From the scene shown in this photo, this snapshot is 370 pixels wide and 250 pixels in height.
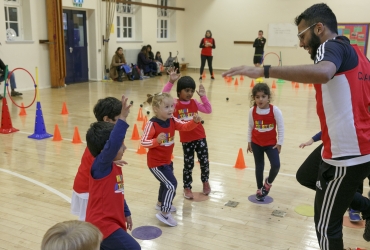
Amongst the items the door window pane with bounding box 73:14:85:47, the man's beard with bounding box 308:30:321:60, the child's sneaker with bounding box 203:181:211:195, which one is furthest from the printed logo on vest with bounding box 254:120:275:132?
the door window pane with bounding box 73:14:85:47

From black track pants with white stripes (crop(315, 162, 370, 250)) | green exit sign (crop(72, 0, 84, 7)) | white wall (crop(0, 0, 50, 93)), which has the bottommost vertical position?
black track pants with white stripes (crop(315, 162, 370, 250))

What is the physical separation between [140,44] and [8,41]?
6.60 metres

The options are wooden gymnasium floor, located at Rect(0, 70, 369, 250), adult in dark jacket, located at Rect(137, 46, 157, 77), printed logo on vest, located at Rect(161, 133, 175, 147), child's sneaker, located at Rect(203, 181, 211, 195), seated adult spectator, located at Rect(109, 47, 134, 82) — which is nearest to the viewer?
wooden gymnasium floor, located at Rect(0, 70, 369, 250)

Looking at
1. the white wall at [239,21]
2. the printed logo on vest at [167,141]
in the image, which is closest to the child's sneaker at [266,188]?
the printed logo on vest at [167,141]

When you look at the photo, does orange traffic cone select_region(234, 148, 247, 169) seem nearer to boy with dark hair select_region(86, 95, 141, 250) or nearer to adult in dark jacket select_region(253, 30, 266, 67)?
boy with dark hair select_region(86, 95, 141, 250)

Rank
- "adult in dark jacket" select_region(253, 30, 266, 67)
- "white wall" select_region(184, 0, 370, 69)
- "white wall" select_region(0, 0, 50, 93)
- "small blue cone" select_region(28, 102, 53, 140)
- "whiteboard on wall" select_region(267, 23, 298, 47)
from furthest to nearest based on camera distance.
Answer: "whiteboard on wall" select_region(267, 23, 298, 47) → "white wall" select_region(184, 0, 370, 69) → "adult in dark jacket" select_region(253, 30, 266, 67) → "white wall" select_region(0, 0, 50, 93) → "small blue cone" select_region(28, 102, 53, 140)

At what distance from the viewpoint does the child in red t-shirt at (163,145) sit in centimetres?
349

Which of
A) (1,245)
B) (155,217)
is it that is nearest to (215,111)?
(155,217)

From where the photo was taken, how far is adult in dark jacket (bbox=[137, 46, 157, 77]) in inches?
639

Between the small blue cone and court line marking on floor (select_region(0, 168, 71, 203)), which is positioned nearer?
court line marking on floor (select_region(0, 168, 71, 203))

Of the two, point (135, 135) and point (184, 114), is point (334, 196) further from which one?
point (135, 135)

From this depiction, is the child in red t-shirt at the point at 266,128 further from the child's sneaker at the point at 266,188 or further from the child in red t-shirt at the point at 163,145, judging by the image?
the child in red t-shirt at the point at 163,145

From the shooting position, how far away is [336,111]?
7.58 ft

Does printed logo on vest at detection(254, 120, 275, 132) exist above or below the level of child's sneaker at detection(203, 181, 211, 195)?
above
